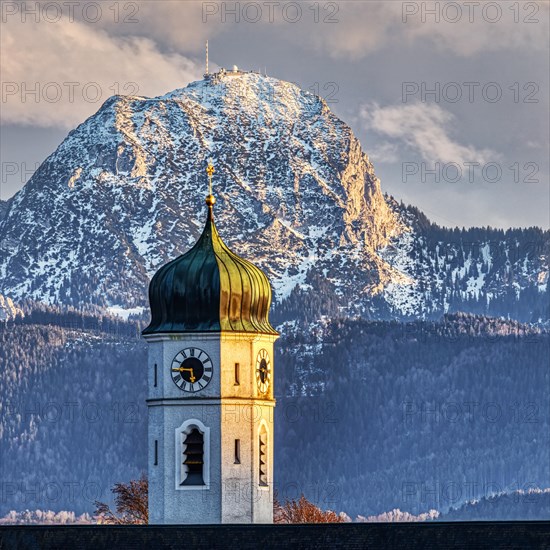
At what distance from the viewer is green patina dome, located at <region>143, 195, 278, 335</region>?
411 ft

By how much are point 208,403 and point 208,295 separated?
4.73 m

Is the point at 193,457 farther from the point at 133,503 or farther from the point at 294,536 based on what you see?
the point at 133,503

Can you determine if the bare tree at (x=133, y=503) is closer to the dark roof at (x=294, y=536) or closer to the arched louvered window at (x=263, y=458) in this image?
the arched louvered window at (x=263, y=458)

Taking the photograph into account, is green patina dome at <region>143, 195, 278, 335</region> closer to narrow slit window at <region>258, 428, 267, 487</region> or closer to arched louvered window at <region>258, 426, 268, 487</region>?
arched louvered window at <region>258, 426, 268, 487</region>

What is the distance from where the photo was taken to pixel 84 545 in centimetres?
11350

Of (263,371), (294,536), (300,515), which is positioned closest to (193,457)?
(263,371)

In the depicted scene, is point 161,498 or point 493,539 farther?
point 161,498

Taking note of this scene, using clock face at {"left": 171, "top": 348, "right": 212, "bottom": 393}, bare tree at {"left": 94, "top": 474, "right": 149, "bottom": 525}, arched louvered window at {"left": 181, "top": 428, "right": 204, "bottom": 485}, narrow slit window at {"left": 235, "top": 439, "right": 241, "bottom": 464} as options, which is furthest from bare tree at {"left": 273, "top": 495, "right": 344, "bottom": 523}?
clock face at {"left": 171, "top": 348, "right": 212, "bottom": 393}

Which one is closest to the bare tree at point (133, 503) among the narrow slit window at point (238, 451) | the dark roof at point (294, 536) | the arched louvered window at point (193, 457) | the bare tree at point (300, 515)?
the bare tree at point (300, 515)

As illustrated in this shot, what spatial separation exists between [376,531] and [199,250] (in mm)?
20592

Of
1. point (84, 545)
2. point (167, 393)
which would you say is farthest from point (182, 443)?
point (84, 545)

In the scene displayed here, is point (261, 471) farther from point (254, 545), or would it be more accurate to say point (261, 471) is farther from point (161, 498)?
point (254, 545)

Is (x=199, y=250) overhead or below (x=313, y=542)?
overhead

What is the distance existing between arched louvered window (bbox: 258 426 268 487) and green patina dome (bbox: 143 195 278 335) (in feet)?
14.1
